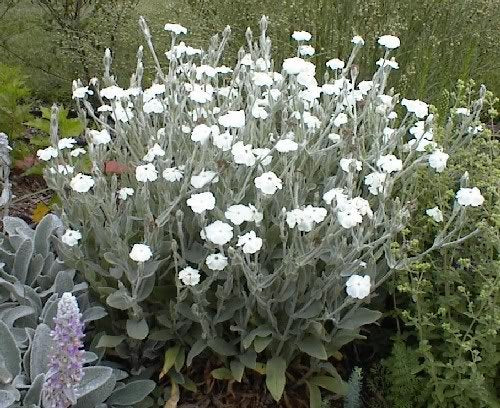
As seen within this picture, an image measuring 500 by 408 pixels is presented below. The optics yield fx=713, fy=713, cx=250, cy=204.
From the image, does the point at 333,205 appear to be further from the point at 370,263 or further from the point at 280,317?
the point at 280,317

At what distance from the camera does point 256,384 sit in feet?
7.87

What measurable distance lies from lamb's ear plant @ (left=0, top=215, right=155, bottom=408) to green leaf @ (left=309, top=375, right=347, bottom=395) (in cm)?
55

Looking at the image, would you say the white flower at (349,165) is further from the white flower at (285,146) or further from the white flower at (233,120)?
the white flower at (233,120)

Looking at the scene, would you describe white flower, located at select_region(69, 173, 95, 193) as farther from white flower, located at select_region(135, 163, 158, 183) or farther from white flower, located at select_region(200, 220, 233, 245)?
white flower, located at select_region(200, 220, 233, 245)

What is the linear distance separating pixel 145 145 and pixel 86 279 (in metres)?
0.54

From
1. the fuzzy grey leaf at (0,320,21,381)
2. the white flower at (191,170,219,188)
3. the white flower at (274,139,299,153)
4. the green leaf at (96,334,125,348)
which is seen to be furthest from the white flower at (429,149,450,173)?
the fuzzy grey leaf at (0,320,21,381)

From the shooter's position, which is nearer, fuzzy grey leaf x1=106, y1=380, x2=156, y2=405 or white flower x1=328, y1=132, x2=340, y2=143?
fuzzy grey leaf x1=106, y1=380, x2=156, y2=405

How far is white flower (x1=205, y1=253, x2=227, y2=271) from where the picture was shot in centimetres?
206

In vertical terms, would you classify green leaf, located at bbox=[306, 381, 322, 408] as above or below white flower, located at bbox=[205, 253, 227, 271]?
below

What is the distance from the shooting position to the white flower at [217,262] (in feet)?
6.77

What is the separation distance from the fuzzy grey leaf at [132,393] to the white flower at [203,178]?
655 millimetres

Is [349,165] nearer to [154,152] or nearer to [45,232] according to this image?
[154,152]

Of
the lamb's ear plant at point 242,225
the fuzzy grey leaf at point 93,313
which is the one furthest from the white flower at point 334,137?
the fuzzy grey leaf at point 93,313

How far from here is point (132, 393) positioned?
7.40 ft
